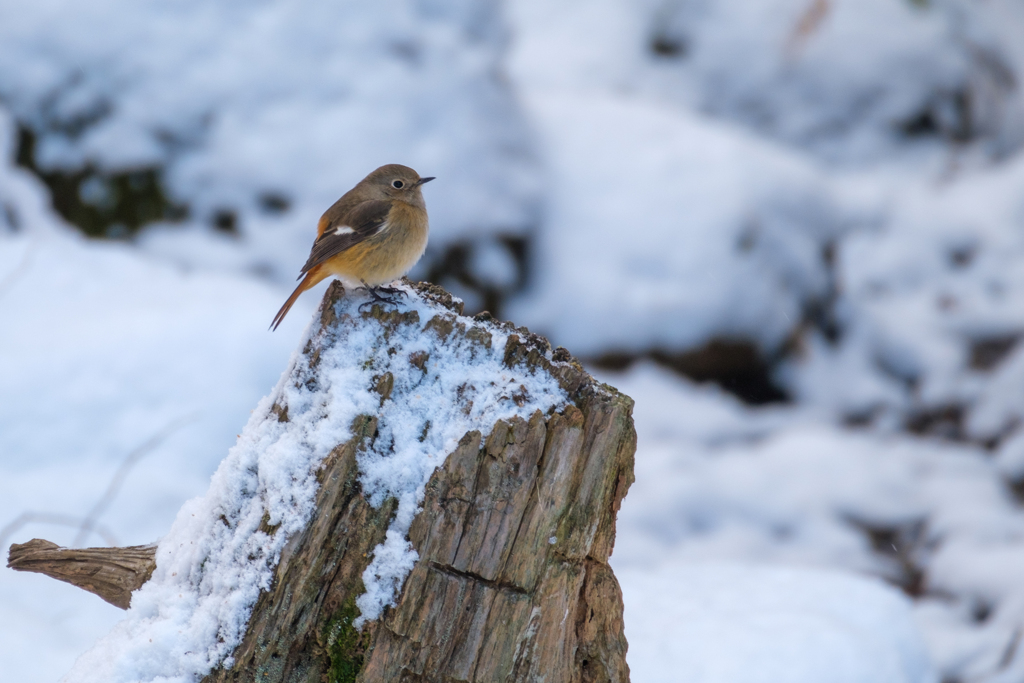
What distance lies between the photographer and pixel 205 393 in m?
4.98

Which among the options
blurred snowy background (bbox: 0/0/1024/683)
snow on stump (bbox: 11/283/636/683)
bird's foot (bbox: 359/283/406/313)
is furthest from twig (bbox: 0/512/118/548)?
bird's foot (bbox: 359/283/406/313)

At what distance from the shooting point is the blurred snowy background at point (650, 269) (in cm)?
439

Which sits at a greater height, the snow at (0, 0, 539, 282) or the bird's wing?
the snow at (0, 0, 539, 282)

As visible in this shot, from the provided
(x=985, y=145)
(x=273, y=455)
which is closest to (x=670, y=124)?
(x=985, y=145)

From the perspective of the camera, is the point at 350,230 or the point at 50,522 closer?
the point at 350,230

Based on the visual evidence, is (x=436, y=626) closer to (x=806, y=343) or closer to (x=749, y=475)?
(x=749, y=475)

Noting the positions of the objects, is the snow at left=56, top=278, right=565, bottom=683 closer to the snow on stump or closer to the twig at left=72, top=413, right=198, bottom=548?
the snow on stump

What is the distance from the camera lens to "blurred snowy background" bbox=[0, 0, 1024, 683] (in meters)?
4.39

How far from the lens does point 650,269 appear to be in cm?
772

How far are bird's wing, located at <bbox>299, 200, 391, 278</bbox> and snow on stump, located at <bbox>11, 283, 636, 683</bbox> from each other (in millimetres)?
645

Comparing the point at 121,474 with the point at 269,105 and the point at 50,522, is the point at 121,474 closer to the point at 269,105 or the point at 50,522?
the point at 50,522

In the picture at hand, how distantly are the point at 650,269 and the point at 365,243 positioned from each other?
16.2 ft

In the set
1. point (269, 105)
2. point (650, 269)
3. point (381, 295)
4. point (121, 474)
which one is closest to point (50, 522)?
point (121, 474)

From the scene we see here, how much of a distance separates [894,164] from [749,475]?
16.0 ft
